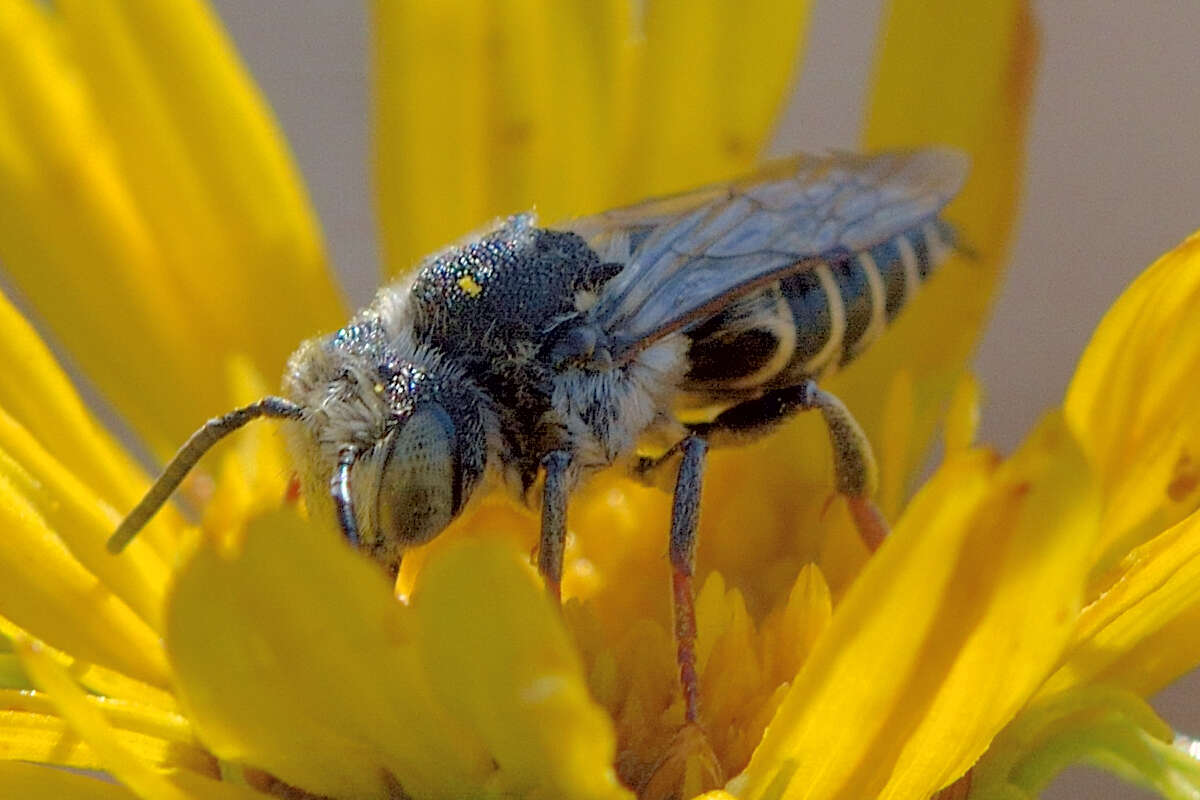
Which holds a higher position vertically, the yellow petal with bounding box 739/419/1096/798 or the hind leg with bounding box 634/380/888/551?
the yellow petal with bounding box 739/419/1096/798

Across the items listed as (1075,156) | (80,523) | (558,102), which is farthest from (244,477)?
(1075,156)

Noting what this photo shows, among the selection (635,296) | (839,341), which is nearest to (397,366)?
(635,296)

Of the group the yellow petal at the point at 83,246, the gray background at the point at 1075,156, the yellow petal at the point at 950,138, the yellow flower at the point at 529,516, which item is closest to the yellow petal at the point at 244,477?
the yellow flower at the point at 529,516

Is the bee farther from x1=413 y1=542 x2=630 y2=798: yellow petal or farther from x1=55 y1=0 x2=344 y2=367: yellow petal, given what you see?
x1=55 y1=0 x2=344 y2=367: yellow petal

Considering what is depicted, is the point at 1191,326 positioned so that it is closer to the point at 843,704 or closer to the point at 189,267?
the point at 843,704

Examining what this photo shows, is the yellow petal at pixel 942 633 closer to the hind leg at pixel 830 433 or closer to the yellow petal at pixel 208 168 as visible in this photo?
the hind leg at pixel 830 433

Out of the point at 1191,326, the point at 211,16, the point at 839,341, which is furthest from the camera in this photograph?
the point at 211,16

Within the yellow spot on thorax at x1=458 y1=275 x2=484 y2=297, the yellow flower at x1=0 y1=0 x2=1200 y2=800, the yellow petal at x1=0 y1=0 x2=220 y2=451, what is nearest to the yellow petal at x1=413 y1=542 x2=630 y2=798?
the yellow flower at x1=0 y1=0 x2=1200 y2=800
